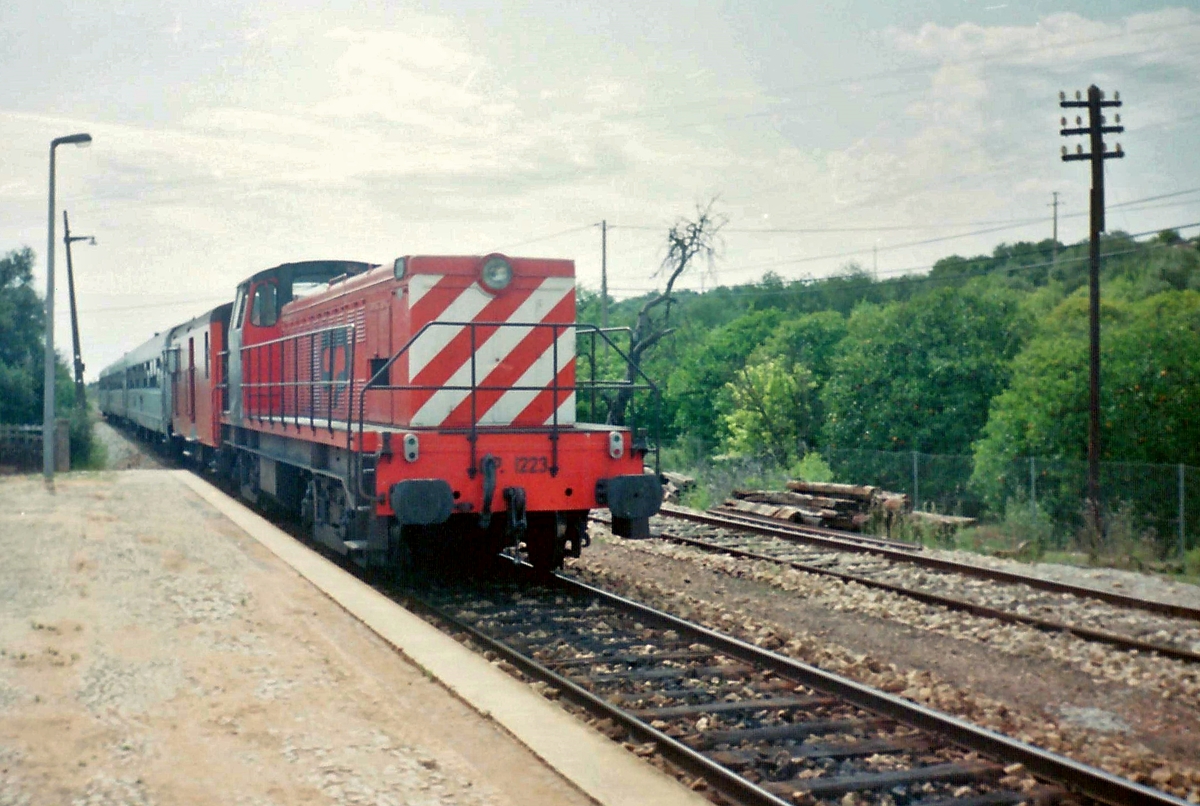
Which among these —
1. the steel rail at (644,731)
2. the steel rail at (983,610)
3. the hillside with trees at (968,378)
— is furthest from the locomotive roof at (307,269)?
the hillside with trees at (968,378)

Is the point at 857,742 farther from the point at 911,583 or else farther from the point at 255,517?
the point at 255,517

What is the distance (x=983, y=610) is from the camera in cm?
914

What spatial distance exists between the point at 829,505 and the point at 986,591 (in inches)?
249

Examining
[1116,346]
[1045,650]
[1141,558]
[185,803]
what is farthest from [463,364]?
[1116,346]

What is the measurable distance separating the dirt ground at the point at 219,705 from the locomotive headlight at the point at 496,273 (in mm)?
3134

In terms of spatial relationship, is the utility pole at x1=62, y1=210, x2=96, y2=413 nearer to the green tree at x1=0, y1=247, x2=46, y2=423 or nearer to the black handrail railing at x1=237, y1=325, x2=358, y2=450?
the green tree at x1=0, y1=247, x2=46, y2=423

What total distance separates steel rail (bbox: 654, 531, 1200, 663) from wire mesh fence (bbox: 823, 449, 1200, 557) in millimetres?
6566

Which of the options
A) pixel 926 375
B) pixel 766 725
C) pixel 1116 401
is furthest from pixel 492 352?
pixel 926 375

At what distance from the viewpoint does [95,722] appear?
524cm

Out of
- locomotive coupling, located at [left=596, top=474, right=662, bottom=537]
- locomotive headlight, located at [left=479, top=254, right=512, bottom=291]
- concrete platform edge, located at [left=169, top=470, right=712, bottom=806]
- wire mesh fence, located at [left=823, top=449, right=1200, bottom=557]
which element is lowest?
wire mesh fence, located at [left=823, top=449, right=1200, bottom=557]

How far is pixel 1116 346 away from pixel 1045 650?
16632 mm

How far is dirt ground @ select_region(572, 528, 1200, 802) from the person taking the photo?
564cm

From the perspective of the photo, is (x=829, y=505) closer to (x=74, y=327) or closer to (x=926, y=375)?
(x=926, y=375)

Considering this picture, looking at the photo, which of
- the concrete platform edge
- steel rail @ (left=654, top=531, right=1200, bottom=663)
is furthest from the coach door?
the concrete platform edge
